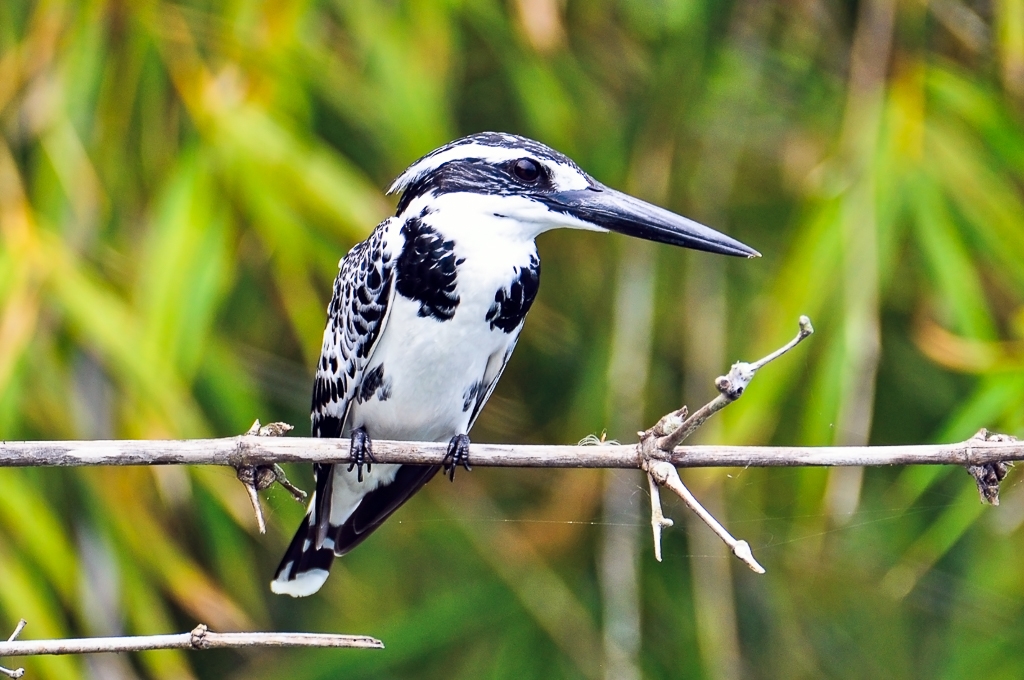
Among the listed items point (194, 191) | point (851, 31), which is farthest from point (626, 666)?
point (851, 31)

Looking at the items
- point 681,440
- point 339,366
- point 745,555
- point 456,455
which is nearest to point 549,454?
point 681,440

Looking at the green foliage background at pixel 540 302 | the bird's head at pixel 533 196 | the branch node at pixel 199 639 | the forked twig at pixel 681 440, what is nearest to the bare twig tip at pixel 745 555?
the forked twig at pixel 681 440

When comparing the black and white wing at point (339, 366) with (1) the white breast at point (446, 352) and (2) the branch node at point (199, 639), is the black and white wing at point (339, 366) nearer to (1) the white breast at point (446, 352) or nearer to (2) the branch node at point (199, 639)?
(1) the white breast at point (446, 352)

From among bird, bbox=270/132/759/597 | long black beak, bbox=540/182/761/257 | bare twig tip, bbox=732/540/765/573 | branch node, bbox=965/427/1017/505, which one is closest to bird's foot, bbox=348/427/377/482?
bird, bbox=270/132/759/597

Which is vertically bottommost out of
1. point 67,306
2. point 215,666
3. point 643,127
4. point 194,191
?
point 215,666

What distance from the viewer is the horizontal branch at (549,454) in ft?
4.51

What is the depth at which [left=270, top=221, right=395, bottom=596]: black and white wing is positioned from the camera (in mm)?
1961

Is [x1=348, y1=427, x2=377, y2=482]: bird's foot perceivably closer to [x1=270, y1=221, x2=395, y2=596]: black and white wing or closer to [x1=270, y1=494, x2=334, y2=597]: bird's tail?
[x1=270, y1=221, x2=395, y2=596]: black and white wing

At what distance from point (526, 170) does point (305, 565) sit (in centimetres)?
85

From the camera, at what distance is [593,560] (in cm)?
306

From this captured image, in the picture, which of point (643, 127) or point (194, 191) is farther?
point (643, 127)

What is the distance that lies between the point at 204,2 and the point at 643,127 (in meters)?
1.10

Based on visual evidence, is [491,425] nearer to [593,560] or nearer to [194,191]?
[593,560]

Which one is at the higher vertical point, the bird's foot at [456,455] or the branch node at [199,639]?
the bird's foot at [456,455]
